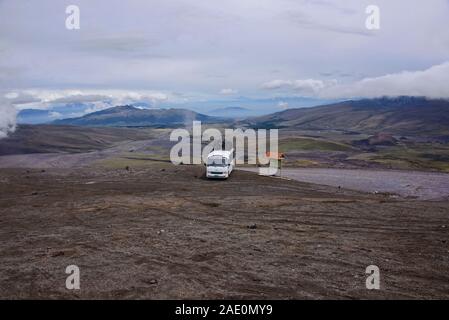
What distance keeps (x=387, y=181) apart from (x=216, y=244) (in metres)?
31.6

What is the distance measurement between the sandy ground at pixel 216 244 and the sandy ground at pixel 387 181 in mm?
10056

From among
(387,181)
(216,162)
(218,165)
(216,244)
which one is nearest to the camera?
(216,244)

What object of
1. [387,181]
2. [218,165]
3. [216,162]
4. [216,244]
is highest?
[216,162]

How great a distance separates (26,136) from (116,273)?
107887 millimetres

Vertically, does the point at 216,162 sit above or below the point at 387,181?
above

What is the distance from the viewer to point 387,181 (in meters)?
44.5

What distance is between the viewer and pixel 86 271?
559 inches

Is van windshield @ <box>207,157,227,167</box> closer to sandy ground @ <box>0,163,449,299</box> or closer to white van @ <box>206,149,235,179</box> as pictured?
white van @ <box>206,149,235,179</box>

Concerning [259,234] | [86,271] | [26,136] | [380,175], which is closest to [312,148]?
[380,175]

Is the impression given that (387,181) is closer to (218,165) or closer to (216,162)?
(218,165)

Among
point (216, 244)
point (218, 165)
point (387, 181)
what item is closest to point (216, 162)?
point (218, 165)

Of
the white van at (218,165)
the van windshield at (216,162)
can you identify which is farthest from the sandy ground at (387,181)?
the van windshield at (216,162)

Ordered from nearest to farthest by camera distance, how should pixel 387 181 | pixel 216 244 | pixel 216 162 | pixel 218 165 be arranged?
pixel 216 244
pixel 218 165
pixel 216 162
pixel 387 181
